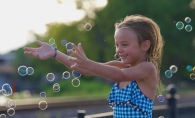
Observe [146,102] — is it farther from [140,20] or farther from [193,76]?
[193,76]

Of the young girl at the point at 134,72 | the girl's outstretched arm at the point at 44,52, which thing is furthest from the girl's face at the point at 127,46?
the girl's outstretched arm at the point at 44,52

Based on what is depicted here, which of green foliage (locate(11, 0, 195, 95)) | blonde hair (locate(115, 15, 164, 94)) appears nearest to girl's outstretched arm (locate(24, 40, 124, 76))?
blonde hair (locate(115, 15, 164, 94))

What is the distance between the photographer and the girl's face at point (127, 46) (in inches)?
131

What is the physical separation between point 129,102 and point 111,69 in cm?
34

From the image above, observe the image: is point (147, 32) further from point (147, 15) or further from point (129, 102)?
point (147, 15)

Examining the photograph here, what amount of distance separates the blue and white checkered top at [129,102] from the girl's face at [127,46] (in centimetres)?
19

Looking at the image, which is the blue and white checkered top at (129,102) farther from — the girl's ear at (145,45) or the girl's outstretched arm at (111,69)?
the girl's ear at (145,45)

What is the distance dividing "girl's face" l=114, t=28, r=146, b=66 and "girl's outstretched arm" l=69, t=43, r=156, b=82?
77mm

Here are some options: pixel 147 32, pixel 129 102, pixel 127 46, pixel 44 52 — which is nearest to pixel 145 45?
pixel 147 32

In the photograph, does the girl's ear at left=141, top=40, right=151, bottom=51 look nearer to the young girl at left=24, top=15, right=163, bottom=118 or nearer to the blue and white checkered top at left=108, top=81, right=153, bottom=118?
the young girl at left=24, top=15, right=163, bottom=118

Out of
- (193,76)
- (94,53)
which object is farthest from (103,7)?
(193,76)

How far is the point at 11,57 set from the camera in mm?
87125

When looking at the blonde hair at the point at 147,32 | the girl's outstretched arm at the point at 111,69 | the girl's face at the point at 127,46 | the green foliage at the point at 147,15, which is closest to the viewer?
the girl's outstretched arm at the point at 111,69

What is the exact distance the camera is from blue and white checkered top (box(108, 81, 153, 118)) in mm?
3334
